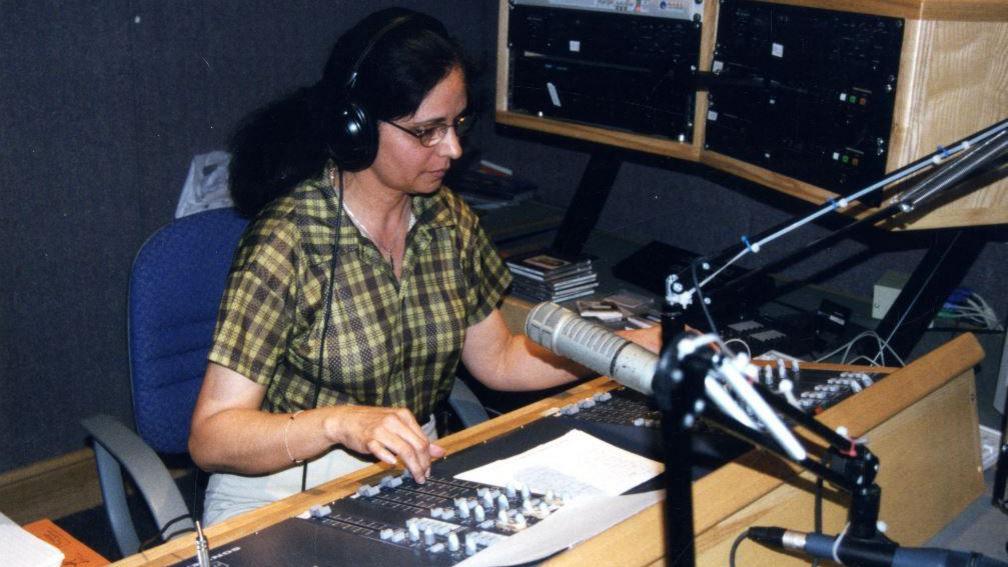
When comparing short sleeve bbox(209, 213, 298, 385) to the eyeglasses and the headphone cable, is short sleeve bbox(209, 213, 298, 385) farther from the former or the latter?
Result: the eyeglasses

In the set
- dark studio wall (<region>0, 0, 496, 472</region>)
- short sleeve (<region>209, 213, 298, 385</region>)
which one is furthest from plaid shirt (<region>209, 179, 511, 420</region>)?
dark studio wall (<region>0, 0, 496, 472</region>)

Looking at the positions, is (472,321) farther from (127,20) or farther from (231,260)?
(127,20)

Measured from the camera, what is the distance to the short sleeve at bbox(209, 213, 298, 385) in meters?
1.41

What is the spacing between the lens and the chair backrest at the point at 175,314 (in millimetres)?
Answer: 1515

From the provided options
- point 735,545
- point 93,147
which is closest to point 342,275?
point 735,545

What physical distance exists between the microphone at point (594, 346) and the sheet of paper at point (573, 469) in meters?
0.32

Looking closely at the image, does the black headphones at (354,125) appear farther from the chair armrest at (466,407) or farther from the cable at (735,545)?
the cable at (735,545)

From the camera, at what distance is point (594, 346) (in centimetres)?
82

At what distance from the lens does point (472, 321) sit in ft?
5.67

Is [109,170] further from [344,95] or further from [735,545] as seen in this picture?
[735,545]

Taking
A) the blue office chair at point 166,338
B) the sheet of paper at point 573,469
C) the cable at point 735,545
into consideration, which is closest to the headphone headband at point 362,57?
the blue office chair at point 166,338

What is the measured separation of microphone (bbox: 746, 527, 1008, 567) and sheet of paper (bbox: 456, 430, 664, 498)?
0.34 metres

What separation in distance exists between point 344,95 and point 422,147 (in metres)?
0.13

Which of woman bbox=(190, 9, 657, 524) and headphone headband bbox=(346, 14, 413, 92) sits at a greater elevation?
headphone headband bbox=(346, 14, 413, 92)
